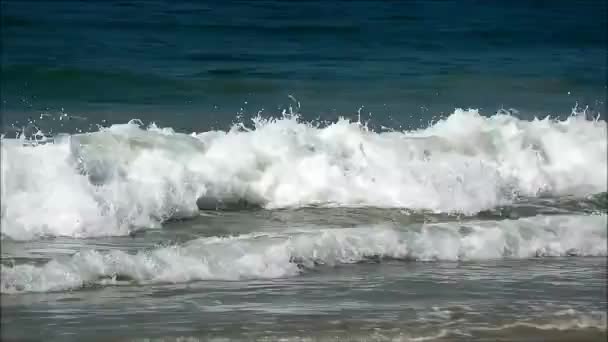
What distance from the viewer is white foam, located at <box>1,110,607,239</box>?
8344 millimetres

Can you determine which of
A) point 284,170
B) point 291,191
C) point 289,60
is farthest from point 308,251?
point 289,60

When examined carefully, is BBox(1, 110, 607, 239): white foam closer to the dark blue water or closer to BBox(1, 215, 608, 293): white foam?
BBox(1, 215, 608, 293): white foam

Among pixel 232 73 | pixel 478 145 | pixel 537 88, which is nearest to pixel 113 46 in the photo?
pixel 232 73

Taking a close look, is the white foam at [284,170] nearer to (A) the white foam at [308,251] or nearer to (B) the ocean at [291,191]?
(B) the ocean at [291,191]

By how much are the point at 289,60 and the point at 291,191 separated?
7.18 metres

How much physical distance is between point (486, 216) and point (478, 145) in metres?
2.08

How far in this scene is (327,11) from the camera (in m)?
21.8

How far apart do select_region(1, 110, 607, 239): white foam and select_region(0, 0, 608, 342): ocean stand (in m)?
0.02

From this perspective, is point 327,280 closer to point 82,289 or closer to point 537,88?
point 82,289

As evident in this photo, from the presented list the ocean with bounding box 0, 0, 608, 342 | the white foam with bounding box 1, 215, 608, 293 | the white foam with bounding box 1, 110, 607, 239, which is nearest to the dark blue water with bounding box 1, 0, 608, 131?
the ocean with bounding box 0, 0, 608, 342

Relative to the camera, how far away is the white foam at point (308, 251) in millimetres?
6676

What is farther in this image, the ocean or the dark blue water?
the dark blue water

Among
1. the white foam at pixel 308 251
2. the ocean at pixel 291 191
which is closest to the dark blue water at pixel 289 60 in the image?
the ocean at pixel 291 191

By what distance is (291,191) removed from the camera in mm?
9609
